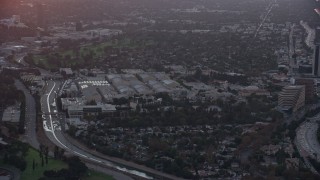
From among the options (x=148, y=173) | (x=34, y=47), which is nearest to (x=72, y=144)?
(x=148, y=173)

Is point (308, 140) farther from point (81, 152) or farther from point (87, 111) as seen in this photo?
point (87, 111)

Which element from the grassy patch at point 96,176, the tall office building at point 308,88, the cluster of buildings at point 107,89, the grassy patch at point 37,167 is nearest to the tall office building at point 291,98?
the tall office building at point 308,88

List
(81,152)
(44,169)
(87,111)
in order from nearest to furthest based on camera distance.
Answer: (44,169) < (81,152) < (87,111)

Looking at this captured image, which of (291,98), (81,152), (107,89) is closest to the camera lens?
(81,152)

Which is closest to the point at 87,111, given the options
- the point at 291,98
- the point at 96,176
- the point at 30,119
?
the point at 30,119

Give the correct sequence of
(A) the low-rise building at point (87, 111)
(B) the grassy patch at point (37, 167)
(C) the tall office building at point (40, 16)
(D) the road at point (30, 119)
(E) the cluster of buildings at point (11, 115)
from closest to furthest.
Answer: (B) the grassy patch at point (37, 167) → (D) the road at point (30, 119) → (E) the cluster of buildings at point (11, 115) → (A) the low-rise building at point (87, 111) → (C) the tall office building at point (40, 16)

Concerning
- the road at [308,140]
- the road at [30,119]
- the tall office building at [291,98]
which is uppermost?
the tall office building at [291,98]

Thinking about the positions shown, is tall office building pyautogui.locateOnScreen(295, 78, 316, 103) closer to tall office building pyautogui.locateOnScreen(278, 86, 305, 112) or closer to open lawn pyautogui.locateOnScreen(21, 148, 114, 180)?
tall office building pyautogui.locateOnScreen(278, 86, 305, 112)

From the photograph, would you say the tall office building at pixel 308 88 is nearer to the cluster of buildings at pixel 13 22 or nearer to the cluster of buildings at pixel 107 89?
the cluster of buildings at pixel 107 89
